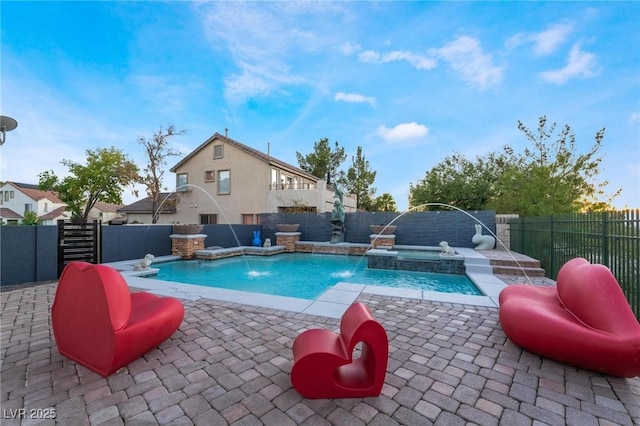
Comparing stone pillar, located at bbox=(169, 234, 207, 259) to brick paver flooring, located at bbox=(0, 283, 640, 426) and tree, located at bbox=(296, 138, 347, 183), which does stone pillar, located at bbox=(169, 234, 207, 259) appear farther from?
tree, located at bbox=(296, 138, 347, 183)

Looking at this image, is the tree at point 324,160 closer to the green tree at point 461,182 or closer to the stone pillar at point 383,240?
the green tree at point 461,182

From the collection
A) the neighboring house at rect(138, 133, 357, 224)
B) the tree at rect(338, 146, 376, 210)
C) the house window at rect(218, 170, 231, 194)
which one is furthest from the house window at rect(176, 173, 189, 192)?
the tree at rect(338, 146, 376, 210)

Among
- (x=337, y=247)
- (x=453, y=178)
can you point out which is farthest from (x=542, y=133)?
(x=337, y=247)

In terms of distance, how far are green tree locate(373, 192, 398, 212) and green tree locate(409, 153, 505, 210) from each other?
242 inches

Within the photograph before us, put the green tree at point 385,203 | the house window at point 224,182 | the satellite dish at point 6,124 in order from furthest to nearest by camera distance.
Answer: the green tree at point 385,203, the house window at point 224,182, the satellite dish at point 6,124

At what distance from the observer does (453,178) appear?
20.4 meters

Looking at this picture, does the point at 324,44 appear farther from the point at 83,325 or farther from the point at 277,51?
the point at 83,325

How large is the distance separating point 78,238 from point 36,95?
6.21 meters

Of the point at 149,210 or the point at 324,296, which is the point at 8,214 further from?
the point at 324,296

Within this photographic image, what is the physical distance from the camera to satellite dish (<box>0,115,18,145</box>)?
4.44m

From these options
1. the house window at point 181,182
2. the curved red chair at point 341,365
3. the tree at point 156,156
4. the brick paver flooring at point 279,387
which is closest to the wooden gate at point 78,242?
the brick paver flooring at point 279,387

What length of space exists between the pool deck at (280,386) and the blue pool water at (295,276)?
9.73 ft

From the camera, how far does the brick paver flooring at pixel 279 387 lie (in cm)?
178

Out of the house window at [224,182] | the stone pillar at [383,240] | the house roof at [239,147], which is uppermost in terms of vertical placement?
the house roof at [239,147]
